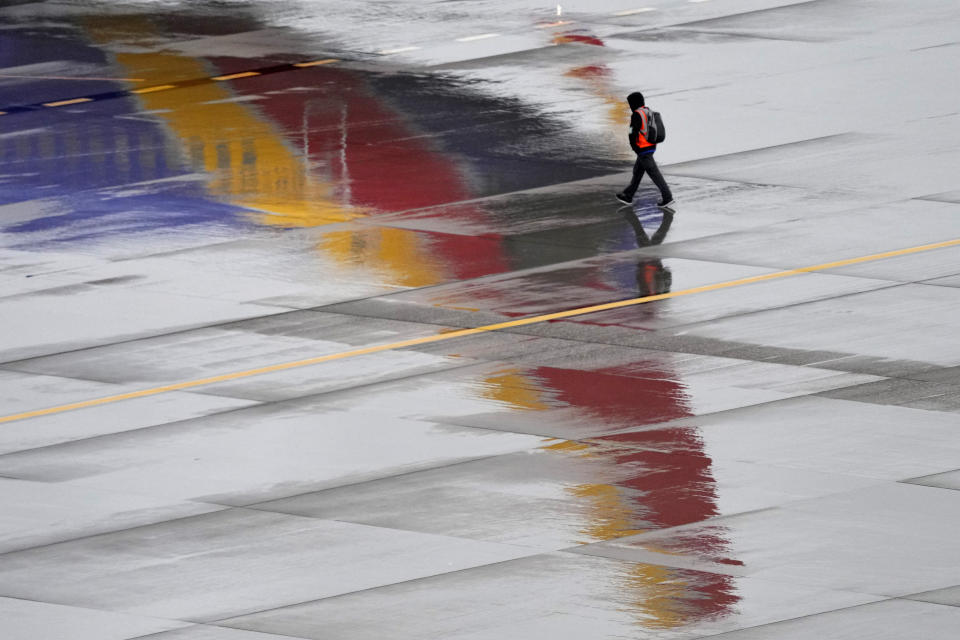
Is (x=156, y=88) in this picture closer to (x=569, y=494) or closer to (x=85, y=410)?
(x=85, y=410)

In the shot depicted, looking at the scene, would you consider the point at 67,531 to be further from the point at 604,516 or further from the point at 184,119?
the point at 184,119

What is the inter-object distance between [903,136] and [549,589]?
18.8 metres

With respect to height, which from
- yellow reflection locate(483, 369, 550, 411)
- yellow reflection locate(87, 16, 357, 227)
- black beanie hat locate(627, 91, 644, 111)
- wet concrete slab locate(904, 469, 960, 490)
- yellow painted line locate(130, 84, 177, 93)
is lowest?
yellow reflection locate(483, 369, 550, 411)

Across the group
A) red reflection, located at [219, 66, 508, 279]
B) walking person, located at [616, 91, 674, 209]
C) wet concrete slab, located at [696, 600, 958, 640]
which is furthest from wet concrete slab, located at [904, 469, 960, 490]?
walking person, located at [616, 91, 674, 209]

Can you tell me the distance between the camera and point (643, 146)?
28.4 meters

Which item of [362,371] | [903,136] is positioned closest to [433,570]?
[362,371]

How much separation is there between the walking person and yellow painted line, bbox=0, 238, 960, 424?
4.02 metres

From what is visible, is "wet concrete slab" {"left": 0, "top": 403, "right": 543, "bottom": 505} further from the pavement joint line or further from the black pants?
the pavement joint line

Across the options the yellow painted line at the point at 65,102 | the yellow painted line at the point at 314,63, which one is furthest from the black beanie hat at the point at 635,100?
the yellow painted line at the point at 65,102

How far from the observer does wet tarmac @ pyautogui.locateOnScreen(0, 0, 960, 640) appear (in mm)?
15648

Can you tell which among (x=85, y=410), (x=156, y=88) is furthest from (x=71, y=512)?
(x=156, y=88)

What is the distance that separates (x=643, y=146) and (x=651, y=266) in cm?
311

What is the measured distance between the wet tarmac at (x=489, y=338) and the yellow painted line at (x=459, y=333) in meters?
0.06

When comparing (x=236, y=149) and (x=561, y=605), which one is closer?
(x=561, y=605)
